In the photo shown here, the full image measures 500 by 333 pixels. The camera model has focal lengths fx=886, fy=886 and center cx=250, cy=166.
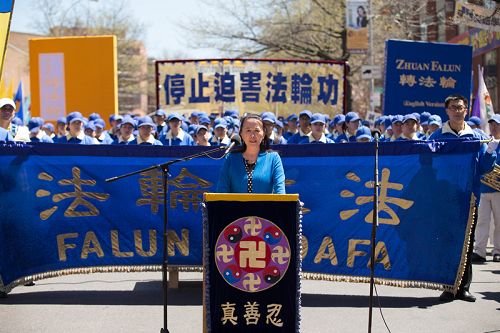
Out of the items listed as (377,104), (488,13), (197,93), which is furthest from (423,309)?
(377,104)

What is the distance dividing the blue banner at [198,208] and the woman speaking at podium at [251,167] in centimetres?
226

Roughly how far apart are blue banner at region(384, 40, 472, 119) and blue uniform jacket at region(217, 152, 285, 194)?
11.3 meters

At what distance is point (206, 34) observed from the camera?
1355 inches

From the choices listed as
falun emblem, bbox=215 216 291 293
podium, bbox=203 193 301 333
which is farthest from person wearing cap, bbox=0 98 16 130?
falun emblem, bbox=215 216 291 293

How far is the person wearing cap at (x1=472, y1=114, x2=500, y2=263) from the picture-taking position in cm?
1180

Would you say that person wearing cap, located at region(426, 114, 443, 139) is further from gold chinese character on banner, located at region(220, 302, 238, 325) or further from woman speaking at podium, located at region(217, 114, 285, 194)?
gold chinese character on banner, located at region(220, 302, 238, 325)

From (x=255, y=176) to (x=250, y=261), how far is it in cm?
82

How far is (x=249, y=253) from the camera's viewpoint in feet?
20.7

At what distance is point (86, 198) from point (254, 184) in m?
3.05

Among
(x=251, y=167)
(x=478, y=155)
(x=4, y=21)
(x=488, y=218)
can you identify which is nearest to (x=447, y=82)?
(x=488, y=218)

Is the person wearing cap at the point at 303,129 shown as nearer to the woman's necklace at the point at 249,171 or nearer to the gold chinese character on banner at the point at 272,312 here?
the woman's necklace at the point at 249,171

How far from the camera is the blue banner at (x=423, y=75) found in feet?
58.7

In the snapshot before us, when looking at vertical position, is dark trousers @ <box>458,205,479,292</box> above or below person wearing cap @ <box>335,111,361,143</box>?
below

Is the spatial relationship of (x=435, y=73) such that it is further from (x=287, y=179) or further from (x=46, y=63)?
(x=46, y=63)
